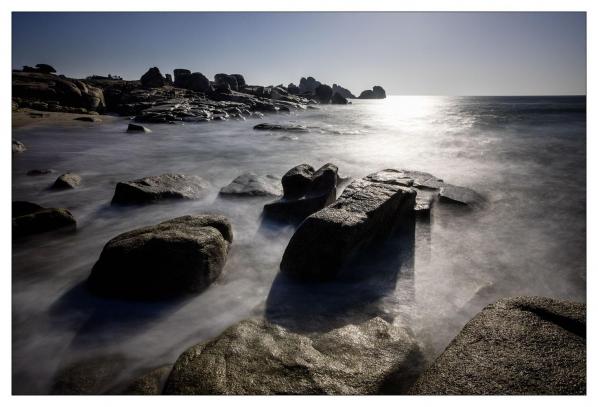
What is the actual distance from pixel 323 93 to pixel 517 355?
60.8 meters

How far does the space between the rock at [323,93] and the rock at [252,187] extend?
5674 cm

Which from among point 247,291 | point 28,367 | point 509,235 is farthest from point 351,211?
point 28,367

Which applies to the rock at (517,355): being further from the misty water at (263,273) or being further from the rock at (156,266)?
the rock at (156,266)

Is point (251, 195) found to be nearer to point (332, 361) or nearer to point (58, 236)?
point (58, 236)

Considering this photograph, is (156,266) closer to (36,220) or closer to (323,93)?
(36,220)

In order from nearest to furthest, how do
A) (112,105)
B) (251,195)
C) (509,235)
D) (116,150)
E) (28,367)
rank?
(28,367), (509,235), (251,195), (116,150), (112,105)

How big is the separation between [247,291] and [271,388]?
109 cm

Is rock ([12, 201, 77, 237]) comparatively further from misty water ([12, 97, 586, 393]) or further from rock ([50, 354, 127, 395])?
rock ([50, 354, 127, 395])

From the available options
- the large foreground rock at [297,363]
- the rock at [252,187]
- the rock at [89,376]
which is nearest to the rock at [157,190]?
the rock at [252,187]

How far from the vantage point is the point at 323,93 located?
2295 inches

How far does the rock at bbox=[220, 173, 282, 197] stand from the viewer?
492 cm

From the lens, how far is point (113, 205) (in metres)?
4.43

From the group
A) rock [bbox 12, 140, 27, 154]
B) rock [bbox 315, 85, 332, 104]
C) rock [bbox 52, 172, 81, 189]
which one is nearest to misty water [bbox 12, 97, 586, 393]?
rock [bbox 52, 172, 81, 189]

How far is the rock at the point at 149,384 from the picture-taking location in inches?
64.7
